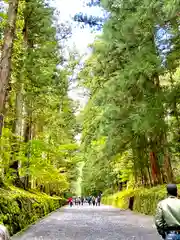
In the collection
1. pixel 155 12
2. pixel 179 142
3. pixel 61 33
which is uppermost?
pixel 61 33

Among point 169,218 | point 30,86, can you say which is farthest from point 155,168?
point 169,218

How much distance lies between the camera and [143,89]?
1611 centimetres

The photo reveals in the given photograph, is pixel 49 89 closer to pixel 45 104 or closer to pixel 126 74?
pixel 45 104

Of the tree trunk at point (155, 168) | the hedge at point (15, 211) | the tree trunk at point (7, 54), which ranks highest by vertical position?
the tree trunk at point (7, 54)

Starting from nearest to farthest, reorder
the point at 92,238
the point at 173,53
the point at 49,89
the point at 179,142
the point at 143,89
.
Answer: the point at 92,238 → the point at 173,53 → the point at 143,89 → the point at 179,142 → the point at 49,89

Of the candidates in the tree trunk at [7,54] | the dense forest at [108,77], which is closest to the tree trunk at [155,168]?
the dense forest at [108,77]

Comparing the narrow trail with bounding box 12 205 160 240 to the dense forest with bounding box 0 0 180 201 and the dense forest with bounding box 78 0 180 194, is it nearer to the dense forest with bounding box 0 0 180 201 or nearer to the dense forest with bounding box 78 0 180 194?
the dense forest with bounding box 0 0 180 201

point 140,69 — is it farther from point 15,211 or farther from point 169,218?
point 169,218

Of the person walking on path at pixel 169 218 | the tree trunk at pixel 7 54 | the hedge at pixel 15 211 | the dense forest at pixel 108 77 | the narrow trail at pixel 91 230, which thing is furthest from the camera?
the dense forest at pixel 108 77

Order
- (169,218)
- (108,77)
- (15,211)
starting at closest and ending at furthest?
(169,218) → (15,211) → (108,77)

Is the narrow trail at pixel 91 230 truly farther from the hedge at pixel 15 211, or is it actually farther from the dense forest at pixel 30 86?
the dense forest at pixel 30 86

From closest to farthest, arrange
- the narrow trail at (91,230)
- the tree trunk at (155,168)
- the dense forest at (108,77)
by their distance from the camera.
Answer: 1. the narrow trail at (91,230)
2. the dense forest at (108,77)
3. the tree trunk at (155,168)

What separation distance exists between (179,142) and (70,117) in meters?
20.1

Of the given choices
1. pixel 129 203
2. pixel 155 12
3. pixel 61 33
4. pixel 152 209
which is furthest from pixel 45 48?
pixel 129 203
